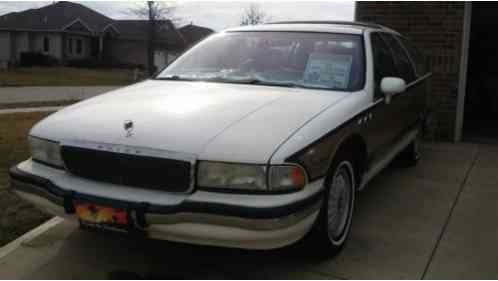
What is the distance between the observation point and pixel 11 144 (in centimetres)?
649

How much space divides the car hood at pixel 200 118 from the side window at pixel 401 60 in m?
1.59

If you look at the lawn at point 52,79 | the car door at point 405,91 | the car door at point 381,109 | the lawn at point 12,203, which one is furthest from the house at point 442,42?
the lawn at point 52,79

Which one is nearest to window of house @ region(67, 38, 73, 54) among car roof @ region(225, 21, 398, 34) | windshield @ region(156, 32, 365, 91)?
car roof @ region(225, 21, 398, 34)

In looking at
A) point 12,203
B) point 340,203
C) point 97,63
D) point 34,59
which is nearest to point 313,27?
point 340,203

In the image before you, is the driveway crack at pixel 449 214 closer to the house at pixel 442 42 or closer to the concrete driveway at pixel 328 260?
the concrete driveway at pixel 328 260

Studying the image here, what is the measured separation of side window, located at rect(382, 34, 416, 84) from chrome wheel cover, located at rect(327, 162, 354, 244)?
1.72 meters

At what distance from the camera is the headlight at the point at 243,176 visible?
2.83m

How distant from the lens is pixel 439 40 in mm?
7699

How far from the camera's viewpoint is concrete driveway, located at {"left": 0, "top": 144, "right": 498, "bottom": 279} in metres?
3.36

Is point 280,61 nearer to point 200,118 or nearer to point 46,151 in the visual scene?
point 200,118

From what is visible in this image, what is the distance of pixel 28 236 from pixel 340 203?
2.18 meters

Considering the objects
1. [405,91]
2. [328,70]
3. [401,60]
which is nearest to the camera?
[328,70]

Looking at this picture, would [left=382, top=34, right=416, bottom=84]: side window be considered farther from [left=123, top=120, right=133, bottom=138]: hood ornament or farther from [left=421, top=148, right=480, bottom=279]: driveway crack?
[left=123, top=120, right=133, bottom=138]: hood ornament

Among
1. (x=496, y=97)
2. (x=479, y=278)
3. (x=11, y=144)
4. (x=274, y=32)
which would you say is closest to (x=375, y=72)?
(x=274, y=32)
